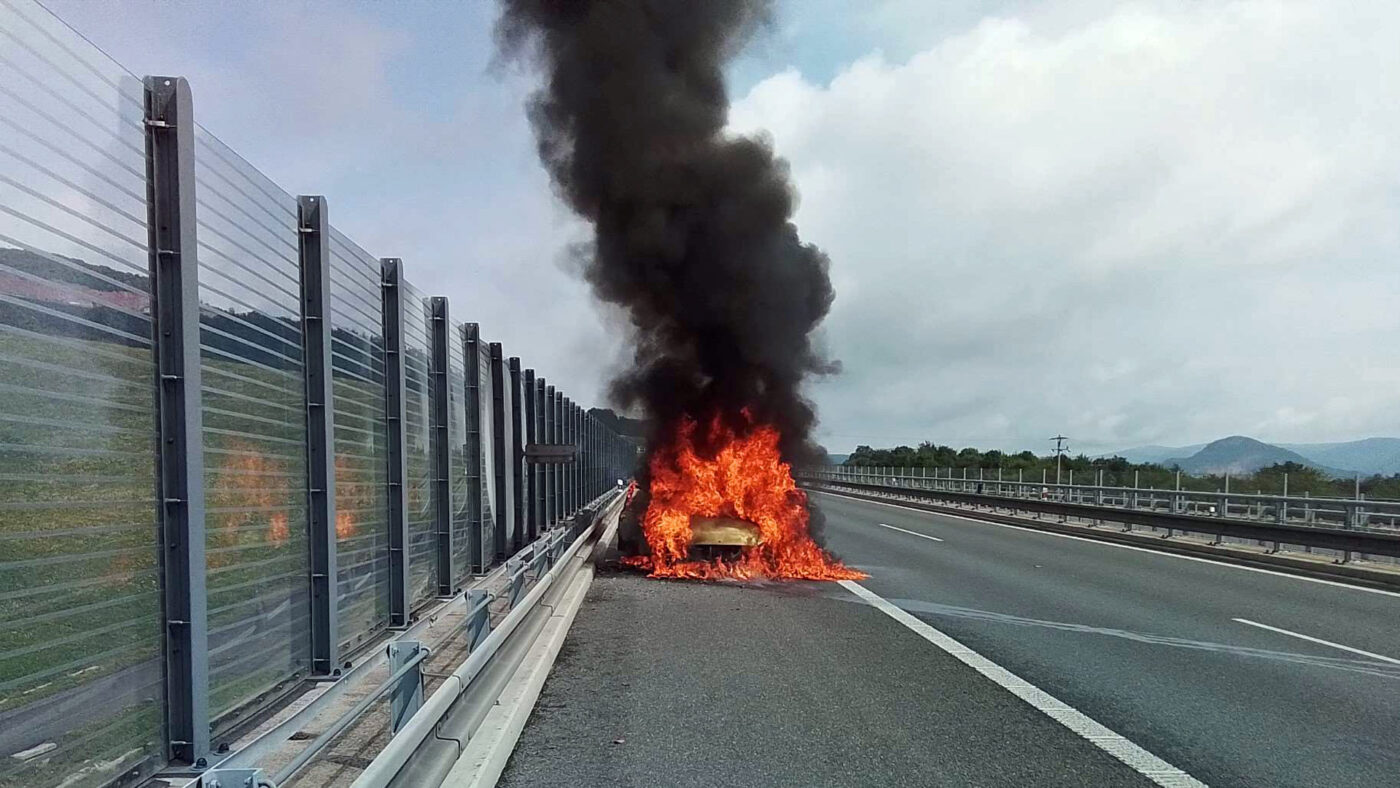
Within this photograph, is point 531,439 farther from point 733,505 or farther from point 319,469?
point 319,469

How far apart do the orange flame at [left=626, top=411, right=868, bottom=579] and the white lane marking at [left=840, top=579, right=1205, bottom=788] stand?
4.46m

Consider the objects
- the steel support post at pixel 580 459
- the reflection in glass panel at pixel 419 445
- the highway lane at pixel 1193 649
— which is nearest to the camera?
the highway lane at pixel 1193 649

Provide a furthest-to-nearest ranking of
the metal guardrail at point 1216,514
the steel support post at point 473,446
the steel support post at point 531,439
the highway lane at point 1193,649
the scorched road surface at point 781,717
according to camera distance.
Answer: the steel support post at point 531,439
the metal guardrail at point 1216,514
the steel support post at point 473,446
the highway lane at point 1193,649
the scorched road surface at point 781,717

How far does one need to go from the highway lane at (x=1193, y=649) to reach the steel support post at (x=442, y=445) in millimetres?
4976

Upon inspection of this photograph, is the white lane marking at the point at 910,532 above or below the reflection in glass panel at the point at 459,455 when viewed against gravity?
below

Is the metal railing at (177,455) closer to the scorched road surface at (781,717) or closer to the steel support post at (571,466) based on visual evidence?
the scorched road surface at (781,717)

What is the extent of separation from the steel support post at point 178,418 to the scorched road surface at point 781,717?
1.58 m

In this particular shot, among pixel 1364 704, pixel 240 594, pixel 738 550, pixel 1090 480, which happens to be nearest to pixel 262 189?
pixel 240 594

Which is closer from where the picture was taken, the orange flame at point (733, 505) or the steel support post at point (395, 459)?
the steel support post at point (395, 459)

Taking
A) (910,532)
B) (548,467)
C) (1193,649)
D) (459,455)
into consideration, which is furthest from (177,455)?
(910,532)

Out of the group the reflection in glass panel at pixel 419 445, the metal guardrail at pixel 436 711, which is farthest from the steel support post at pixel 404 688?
the reflection in glass panel at pixel 419 445

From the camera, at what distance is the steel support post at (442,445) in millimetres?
9312

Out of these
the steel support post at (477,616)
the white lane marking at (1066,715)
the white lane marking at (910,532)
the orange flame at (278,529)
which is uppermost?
the orange flame at (278,529)

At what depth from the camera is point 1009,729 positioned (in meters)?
6.09
